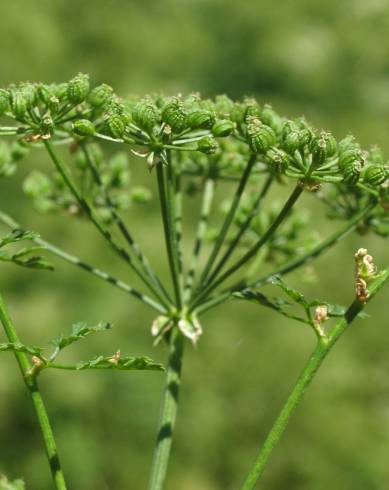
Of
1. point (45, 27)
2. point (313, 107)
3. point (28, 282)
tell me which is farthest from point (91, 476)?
point (45, 27)

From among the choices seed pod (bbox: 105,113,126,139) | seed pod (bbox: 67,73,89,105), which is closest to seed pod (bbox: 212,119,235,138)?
seed pod (bbox: 105,113,126,139)

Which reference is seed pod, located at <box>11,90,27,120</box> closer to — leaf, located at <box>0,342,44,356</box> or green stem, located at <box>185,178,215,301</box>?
leaf, located at <box>0,342,44,356</box>

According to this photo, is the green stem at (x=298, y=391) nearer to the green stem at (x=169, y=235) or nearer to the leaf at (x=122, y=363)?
the leaf at (x=122, y=363)

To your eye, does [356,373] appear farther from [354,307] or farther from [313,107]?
[354,307]

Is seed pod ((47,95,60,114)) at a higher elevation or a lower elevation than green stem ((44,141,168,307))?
higher

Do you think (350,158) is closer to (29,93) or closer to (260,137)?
(260,137)
